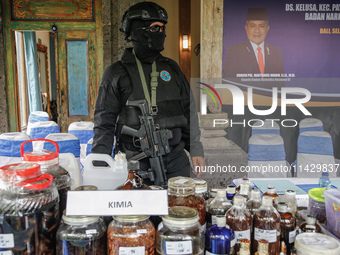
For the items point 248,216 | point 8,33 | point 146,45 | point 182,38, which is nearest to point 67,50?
point 8,33

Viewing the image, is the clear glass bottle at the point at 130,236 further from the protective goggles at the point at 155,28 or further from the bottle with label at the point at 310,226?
the protective goggles at the point at 155,28

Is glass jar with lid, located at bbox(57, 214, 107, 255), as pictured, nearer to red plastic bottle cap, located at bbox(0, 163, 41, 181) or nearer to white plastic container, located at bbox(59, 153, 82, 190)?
red plastic bottle cap, located at bbox(0, 163, 41, 181)

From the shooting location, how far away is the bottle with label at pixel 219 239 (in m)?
0.81

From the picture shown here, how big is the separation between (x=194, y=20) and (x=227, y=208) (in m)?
5.07

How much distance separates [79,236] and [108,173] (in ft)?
1.23

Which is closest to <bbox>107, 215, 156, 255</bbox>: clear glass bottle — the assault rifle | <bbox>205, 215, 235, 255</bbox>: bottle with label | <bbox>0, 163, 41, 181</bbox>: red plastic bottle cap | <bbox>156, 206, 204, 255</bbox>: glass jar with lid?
<bbox>156, 206, 204, 255</bbox>: glass jar with lid

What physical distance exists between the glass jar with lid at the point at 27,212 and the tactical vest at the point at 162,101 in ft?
3.77

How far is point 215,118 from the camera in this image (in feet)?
10.9

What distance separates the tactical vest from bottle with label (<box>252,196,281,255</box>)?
3.82 feet

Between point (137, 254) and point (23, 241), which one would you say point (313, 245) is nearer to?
point (137, 254)

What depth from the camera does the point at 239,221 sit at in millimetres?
876

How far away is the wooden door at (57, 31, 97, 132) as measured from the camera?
493cm

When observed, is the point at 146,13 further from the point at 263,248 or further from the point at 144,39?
the point at 263,248

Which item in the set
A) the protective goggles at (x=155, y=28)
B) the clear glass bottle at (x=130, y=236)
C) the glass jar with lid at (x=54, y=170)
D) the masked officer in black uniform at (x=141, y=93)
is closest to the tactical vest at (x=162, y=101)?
the masked officer in black uniform at (x=141, y=93)
